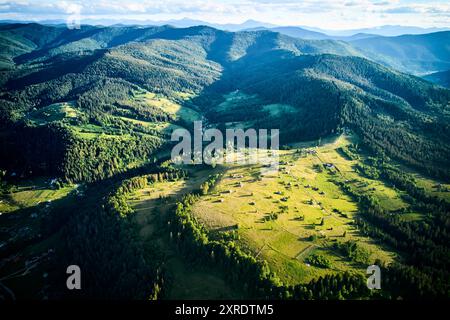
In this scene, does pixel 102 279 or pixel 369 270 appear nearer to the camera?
pixel 369 270

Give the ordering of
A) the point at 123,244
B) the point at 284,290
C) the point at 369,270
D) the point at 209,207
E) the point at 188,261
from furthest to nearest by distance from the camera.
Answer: the point at 209,207
the point at 123,244
the point at 188,261
the point at 369,270
the point at 284,290

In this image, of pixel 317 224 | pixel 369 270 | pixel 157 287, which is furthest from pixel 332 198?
pixel 157 287

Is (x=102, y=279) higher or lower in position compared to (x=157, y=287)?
lower
